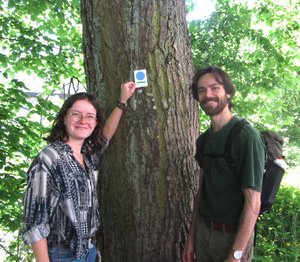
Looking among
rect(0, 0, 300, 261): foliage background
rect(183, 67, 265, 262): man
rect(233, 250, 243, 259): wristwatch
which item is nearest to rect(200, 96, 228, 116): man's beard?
rect(183, 67, 265, 262): man

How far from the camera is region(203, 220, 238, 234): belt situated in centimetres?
234

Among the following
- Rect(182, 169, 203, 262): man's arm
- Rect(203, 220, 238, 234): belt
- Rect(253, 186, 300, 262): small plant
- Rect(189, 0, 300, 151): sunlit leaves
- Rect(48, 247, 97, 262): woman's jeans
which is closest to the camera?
Rect(48, 247, 97, 262): woman's jeans

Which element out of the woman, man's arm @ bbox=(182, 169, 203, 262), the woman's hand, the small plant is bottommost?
the small plant

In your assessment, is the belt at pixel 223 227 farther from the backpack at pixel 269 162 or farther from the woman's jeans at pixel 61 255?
A: the woman's jeans at pixel 61 255

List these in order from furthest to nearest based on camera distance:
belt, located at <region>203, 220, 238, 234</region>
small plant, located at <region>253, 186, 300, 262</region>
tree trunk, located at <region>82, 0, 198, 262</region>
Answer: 1. small plant, located at <region>253, 186, 300, 262</region>
2. tree trunk, located at <region>82, 0, 198, 262</region>
3. belt, located at <region>203, 220, 238, 234</region>

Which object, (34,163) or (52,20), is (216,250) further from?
(52,20)

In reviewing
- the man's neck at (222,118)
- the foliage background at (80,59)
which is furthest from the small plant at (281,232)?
the man's neck at (222,118)

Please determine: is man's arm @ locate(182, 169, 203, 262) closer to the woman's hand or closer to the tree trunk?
the tree trunk

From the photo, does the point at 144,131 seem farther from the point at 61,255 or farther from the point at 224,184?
the point at 61,255

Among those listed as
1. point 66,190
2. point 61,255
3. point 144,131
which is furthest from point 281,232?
point 66,190

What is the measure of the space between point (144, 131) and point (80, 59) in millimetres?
4735

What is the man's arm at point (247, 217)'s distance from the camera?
2.17 m

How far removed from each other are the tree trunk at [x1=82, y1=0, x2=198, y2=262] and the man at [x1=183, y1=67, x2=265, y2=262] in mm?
301

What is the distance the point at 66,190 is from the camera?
218 cm
